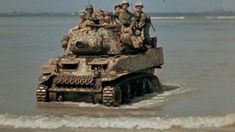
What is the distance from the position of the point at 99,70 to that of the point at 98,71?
84 mm

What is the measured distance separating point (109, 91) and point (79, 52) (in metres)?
1.94

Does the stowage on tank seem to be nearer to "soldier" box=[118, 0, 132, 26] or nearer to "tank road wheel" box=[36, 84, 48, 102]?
"tank road wheel" box=[36, 84, 48, 102]

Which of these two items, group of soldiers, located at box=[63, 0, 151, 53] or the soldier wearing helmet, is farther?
the soldier wearing helmet

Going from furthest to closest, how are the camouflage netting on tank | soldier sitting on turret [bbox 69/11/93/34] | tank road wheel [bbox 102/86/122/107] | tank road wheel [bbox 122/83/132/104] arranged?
soldier sitting on turret [bbox 69/11/93/34] → the camouflage netting on tank → tank road wheel [bbox 122/83/132/104] → tank road wheel [bbox 102/86/122/107]

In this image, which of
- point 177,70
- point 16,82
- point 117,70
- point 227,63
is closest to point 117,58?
point 117,70

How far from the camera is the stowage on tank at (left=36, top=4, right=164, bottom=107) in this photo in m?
14.0

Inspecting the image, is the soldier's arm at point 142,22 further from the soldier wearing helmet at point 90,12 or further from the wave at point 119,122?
the wave at point 119,122

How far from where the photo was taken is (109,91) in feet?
45.2

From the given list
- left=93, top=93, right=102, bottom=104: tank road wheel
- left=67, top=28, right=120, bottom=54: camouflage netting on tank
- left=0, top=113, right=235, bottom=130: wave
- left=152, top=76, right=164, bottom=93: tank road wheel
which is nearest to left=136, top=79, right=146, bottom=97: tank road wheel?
left=152, top=76, right=164, bottom=93: tank road wheel

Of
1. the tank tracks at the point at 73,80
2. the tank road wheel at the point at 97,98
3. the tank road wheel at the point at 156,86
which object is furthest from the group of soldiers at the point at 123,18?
the tank road wheel at the point at 97,98

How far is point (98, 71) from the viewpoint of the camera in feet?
46.3

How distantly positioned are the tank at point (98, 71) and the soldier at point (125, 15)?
1.05ft

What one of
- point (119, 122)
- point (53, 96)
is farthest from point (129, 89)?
point (119, 122)

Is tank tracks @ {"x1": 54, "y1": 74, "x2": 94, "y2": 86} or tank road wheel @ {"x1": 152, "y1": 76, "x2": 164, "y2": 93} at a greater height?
tank tracks @ {"x1": 54, "y1": 74, "x2": 94, "y2": 86}
